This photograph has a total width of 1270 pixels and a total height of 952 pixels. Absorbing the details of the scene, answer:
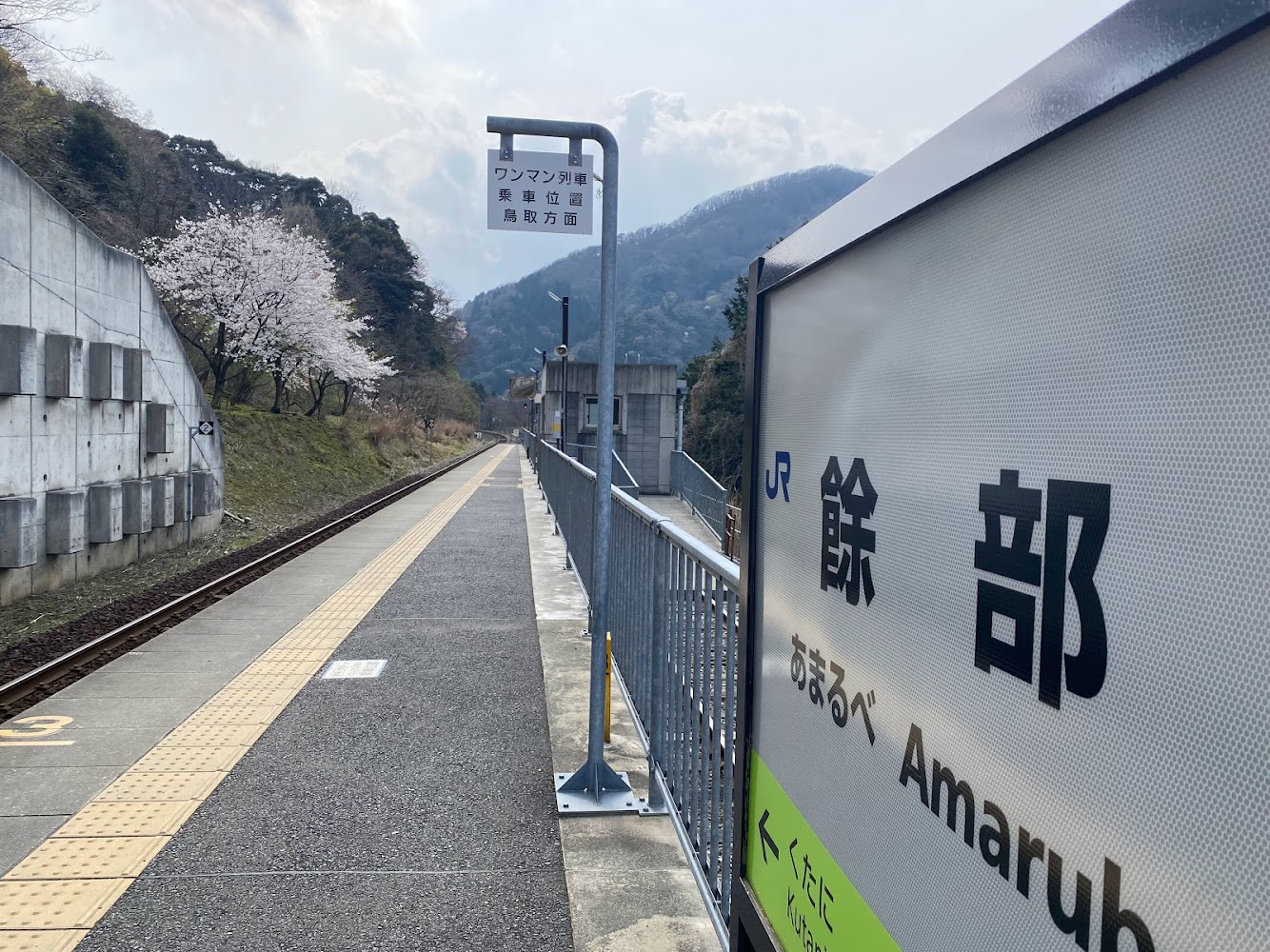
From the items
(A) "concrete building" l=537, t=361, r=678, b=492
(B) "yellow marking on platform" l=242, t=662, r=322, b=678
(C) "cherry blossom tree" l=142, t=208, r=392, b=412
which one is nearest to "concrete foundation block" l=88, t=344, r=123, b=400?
(B) "yellow marking on platform" l=242, t=662, r=322, b=678

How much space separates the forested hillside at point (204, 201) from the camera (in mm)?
29000


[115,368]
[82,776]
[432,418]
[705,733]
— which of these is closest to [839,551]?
[705,733]

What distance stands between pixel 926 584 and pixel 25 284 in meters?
11.1

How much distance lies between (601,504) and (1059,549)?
3590 mm

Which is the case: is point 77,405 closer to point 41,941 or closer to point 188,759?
point 188,759

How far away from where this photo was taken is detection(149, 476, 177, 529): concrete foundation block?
12.7m

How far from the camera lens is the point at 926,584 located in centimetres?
136

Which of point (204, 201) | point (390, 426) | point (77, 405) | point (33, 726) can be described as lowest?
point (33, 726)

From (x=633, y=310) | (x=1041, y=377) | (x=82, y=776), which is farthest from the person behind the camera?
(x=633, y=310)

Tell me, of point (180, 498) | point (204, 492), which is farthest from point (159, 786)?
point (204, 492)

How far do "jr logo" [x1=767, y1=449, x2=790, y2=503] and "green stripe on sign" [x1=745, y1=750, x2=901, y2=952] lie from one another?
0.67m

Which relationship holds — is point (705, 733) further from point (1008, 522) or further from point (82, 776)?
point (82, 776)

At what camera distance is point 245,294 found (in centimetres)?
2719

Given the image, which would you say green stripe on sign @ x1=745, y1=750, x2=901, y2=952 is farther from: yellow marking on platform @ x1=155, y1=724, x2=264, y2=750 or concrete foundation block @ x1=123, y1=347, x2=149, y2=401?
concrete foundation block @ x1=123, y1=347, x2=149, y2=401
